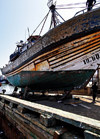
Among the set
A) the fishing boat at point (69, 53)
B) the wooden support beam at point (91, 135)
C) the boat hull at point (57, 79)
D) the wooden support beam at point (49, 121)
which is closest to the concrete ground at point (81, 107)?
the boat hull at point (57, 79)

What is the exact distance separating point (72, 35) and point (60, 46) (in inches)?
29.6

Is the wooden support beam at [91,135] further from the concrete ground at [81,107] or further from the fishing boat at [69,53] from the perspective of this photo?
the fishing boat at [69,53]

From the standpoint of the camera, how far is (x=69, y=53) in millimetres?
5051

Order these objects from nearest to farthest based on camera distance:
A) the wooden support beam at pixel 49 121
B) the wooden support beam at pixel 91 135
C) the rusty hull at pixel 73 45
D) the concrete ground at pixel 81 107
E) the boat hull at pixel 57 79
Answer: the wooden support beam at pixel 91 135
the wooden support beam at pixel 49 121
the concrete ground at pixel 81 107
the rusty hull at pixel 73 45
the boat hull at pixel 57 79

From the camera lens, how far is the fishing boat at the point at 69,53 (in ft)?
15.4

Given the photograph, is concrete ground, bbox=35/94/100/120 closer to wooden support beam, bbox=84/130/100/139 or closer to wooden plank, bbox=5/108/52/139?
wooden plank, bbox=5/108/52/139

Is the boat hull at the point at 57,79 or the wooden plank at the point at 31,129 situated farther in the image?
the boat hull at the point at 57,79

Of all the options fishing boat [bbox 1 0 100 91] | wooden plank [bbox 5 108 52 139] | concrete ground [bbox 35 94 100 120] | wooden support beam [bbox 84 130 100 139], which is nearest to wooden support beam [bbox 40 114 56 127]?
wooden plank [bbox 5 108 52 139]

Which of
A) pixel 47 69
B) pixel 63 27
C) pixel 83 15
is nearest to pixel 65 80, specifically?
pixel 47 69

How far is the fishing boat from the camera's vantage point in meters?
4.69

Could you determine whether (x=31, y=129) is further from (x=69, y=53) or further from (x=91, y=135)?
(x=69, y=53)

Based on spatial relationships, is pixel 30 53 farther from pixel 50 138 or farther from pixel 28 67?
pixel 50 138

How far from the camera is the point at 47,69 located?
5.36 metres

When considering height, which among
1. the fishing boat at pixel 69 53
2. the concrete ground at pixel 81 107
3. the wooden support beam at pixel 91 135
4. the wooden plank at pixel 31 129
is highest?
the fishing boat at pixel 69 53
